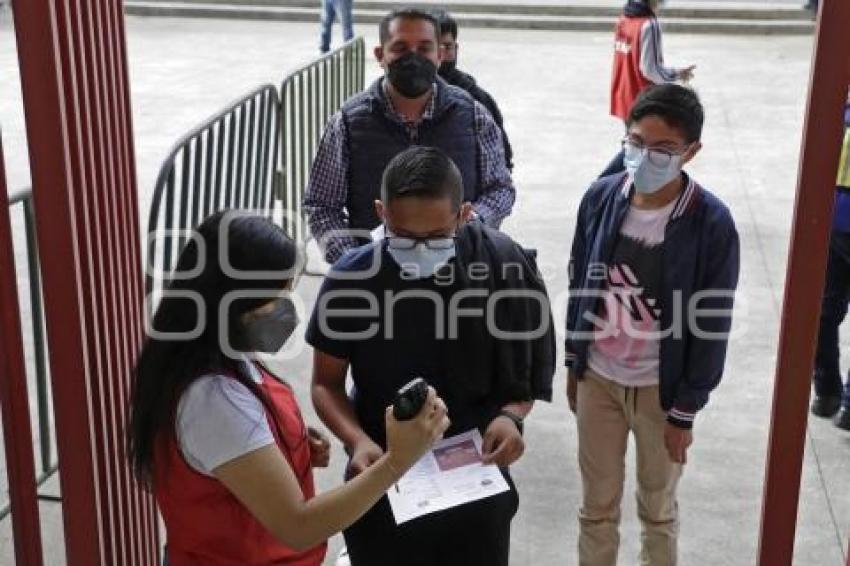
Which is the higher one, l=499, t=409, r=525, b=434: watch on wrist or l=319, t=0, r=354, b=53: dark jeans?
l=499, t=409, r=525, b=434: watch on wrist

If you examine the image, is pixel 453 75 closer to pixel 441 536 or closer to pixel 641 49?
pixel 641 49

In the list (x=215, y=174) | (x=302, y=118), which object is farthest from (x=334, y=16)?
(x=215, y=174)

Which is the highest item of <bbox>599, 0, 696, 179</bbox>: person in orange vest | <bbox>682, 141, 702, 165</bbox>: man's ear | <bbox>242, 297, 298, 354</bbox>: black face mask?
<bbox>682, 141, 702, 165</bbox>: man's ear

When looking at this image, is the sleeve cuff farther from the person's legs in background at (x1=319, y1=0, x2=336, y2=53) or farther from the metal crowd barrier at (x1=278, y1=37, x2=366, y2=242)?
the person's legs in background at (x1=319, y1=0, x2=336, y2=53)

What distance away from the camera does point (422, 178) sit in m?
2.71

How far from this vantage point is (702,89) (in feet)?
41.9

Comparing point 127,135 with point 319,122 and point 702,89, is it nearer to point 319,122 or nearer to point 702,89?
point 319,122

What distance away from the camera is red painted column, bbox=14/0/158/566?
7.84ft

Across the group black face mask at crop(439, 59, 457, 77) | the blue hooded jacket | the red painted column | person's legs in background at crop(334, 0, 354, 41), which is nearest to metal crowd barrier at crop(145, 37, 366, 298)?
black face mask at crop(439, 59, 457, 77)

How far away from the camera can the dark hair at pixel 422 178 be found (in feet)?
8.91

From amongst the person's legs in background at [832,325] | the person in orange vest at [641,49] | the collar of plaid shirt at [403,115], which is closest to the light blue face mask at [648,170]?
the collar of plaid shirt at [403,115]

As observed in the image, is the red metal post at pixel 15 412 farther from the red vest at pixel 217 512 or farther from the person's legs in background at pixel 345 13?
the person's legs in background at pixel 345 13

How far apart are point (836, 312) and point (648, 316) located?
6.15ft

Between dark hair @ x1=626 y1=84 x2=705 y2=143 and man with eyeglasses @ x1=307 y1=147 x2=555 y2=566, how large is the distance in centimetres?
58
